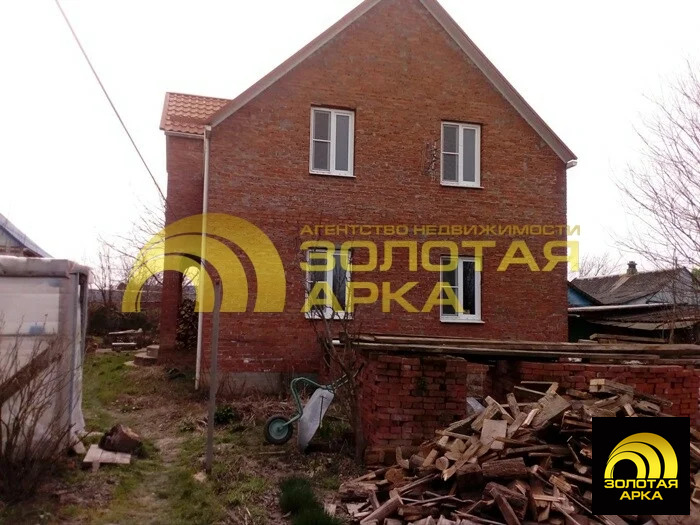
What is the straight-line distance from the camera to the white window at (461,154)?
43.6 feet

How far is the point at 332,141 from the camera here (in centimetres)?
1257

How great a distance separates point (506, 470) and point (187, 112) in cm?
1155

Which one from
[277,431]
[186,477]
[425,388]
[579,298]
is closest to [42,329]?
[186,477]

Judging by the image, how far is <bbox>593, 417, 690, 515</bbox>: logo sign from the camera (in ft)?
16.2

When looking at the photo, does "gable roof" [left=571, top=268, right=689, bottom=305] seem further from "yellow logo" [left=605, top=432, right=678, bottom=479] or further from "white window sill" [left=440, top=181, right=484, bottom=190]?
"yellow logo" [left=605, top=432, right=678, bottom=479]

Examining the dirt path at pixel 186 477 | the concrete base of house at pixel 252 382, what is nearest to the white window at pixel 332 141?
the concrete base of house at pixel 252 382

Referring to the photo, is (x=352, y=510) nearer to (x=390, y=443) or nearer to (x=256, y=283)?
(x=390, y=443)

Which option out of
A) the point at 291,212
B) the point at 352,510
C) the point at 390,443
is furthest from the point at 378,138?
the point at 352,510

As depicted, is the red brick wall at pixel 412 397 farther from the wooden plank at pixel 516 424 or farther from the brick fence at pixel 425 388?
the wooden plank at pixel 516 424

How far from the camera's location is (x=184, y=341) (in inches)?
549

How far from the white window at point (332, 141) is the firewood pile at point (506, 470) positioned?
7.14 meters

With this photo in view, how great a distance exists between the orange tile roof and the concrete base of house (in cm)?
546

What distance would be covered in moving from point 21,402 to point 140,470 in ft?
5.88

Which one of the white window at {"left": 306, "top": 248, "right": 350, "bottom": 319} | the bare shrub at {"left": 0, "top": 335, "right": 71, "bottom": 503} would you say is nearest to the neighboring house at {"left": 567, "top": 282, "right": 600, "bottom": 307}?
the white window at {"left": 306, "top": 248, "right": 350, "bottom": 319}
